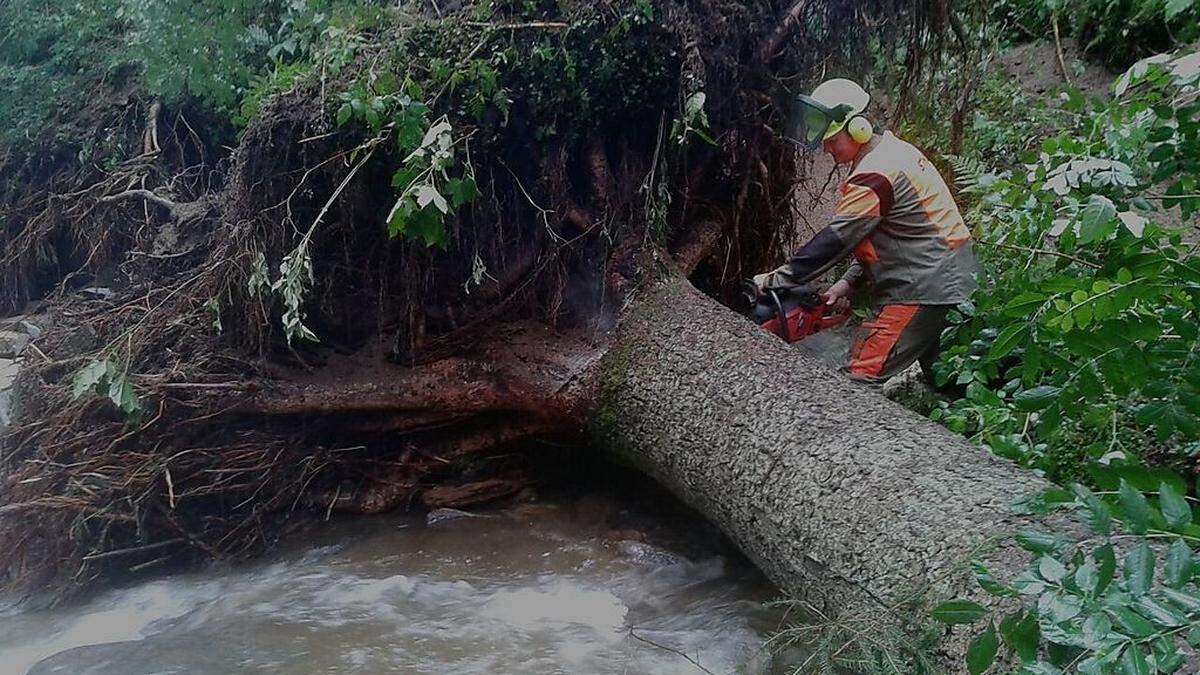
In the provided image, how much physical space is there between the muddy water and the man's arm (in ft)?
4.16

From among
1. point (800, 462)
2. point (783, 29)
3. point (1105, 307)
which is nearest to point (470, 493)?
point (800, 462)

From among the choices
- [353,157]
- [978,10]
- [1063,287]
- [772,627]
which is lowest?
[772,627]

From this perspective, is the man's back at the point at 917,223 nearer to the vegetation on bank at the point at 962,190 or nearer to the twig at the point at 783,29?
the vegetation on bank at the point at 962,190

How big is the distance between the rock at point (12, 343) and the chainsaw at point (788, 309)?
10.8 ft

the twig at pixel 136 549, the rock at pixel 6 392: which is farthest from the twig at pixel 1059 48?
the rock at pixel 6 392

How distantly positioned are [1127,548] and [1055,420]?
300mm

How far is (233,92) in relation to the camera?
540 centimetres

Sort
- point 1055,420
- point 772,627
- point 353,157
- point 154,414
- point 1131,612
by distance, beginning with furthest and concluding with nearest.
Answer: point 154,414 < point 353,157 < point 772,627 < point 1055,420 < point 1131,612

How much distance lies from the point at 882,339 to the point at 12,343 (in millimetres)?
4478

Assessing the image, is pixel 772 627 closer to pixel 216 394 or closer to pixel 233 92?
pixel 216 394

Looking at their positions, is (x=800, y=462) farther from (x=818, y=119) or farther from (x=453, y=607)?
(x=818, y=119)

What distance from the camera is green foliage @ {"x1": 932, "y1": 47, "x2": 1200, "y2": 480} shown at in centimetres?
186

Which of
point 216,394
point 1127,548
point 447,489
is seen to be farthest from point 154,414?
point 1127,548

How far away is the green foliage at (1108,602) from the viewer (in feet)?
4.15
